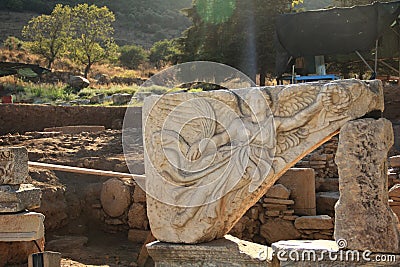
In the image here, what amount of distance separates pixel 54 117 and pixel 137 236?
5.59 metres

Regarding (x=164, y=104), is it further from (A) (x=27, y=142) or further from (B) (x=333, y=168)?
(A) (x=27, y=142)

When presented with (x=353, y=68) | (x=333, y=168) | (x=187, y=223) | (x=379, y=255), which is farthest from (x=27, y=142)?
(x=353, y=68)

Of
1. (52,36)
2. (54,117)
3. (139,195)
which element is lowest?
(139,195)

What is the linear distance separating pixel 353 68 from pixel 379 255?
14.0m

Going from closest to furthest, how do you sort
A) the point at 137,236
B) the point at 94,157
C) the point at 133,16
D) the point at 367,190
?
the point at 367,190
the point at 137,236
the point at 94,157
the point at 133,16

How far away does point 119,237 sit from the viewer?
827 centimetres

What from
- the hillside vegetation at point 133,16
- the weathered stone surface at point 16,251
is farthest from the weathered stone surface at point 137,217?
the hillside vegetation at point 133,16

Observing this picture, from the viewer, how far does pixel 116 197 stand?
327 inches

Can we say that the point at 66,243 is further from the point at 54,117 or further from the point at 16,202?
the point at 54,117

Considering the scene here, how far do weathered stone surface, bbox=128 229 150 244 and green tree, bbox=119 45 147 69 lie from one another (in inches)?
1084

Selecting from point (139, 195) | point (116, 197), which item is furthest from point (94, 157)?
point (139, 195)

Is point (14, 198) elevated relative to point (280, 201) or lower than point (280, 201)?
elevated

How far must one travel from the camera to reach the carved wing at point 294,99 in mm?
4336

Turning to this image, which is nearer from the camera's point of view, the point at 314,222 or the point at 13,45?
the point at 314,222
